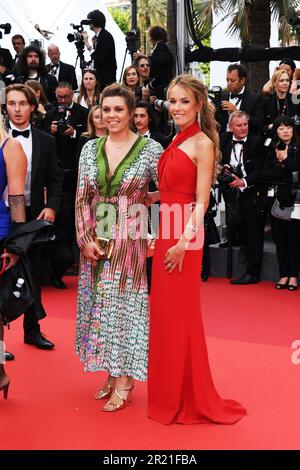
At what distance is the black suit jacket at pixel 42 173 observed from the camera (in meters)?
5.88

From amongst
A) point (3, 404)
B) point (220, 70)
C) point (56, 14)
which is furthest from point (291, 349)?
point (220, 70)

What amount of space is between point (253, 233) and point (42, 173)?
2.83 meters

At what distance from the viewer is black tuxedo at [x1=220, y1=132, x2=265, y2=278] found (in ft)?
26.4

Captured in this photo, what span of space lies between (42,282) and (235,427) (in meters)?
4.23

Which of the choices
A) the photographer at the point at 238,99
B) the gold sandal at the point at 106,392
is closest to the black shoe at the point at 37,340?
the gold sandal at the point at 106,392

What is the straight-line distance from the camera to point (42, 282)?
319 inches

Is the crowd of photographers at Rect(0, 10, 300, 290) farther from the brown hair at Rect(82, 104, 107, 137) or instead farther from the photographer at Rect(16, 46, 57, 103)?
the photographer at Rect(16, 46, 57, 103)

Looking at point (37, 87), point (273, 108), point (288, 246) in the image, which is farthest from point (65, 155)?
point (288, 246)

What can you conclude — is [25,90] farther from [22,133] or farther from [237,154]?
[237,154]

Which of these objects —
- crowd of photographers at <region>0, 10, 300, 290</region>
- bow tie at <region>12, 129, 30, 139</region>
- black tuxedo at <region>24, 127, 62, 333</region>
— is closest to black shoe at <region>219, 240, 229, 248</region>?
crowd of photographers at <region>0, 10, 300, 290</region>

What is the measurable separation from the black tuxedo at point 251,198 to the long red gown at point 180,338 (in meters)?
3.81

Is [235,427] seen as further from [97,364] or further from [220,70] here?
[220,70]

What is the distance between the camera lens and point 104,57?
10508 mm

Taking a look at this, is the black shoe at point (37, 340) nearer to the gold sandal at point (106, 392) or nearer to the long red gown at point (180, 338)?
the gold sandal at point (106, 392)
